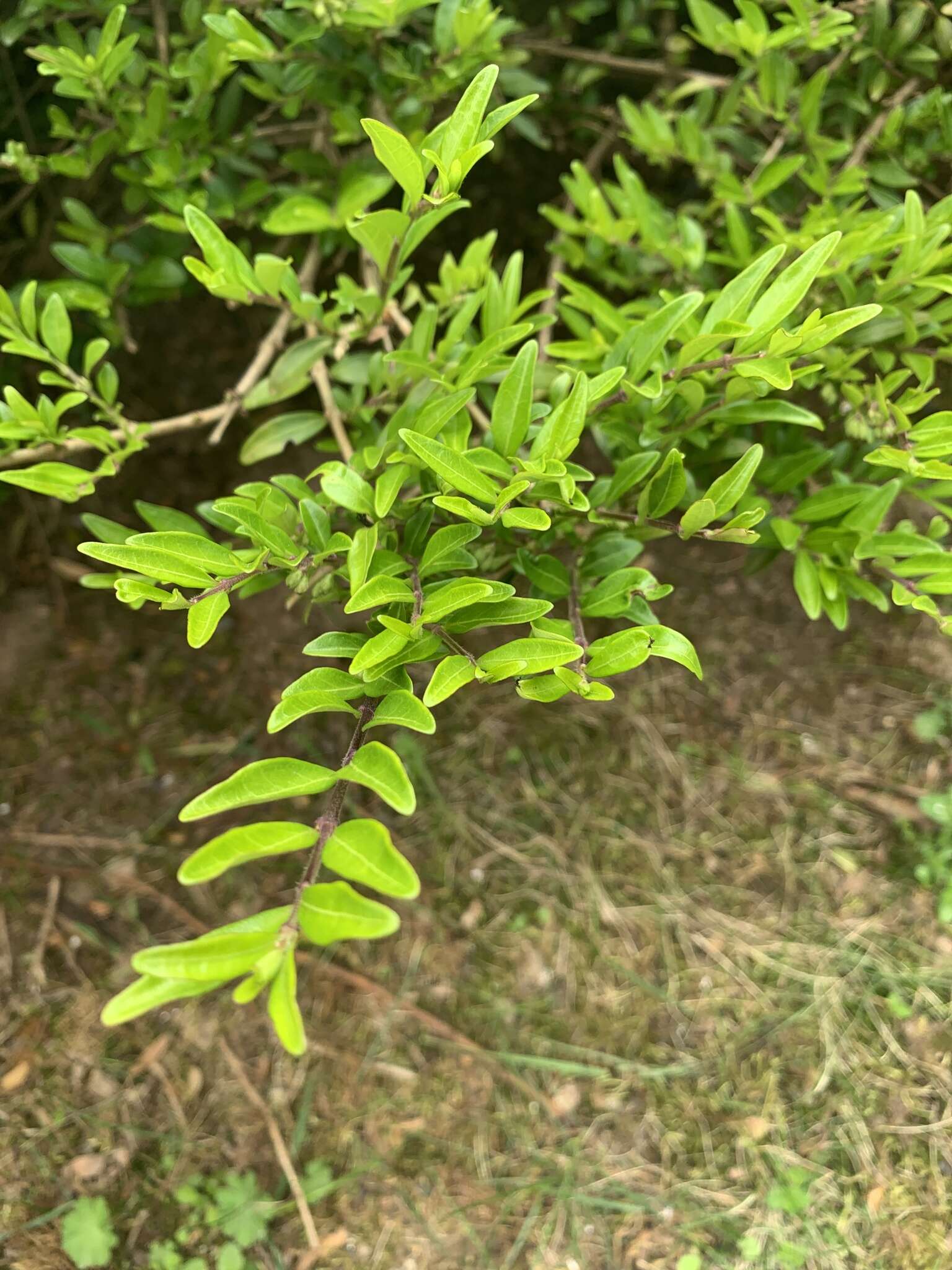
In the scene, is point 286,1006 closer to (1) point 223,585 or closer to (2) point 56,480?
(1) point 223,585

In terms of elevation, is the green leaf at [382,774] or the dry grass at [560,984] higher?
the green leaf at [382,774]

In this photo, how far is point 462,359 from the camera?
1.05 metres

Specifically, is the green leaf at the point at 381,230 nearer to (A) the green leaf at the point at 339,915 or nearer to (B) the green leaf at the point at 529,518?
(B) the green leaf at the point at 529,518

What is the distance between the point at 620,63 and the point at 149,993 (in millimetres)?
1680

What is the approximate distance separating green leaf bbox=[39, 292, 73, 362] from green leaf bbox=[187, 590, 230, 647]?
57 centimetres

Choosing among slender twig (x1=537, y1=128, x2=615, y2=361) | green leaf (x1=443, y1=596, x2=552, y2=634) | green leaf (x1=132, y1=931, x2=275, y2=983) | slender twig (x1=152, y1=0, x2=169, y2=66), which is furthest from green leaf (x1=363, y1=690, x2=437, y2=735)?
slender twig (x1=152, y1=0, x2=169, y2=66)

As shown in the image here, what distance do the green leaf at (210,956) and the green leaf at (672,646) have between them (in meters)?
0.48

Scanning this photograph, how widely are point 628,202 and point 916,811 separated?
1540 mm

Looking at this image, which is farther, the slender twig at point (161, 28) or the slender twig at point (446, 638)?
the slender twig at point (161, 28)

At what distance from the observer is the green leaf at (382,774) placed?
0.70m

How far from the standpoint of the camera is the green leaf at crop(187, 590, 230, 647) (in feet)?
2.63

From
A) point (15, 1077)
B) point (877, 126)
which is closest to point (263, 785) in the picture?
point (877, 126)

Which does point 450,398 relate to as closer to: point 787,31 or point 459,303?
point 459,303

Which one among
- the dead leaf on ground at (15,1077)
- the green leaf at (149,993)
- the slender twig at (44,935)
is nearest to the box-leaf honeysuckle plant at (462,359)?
the green leaf at (149,993)
